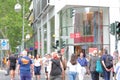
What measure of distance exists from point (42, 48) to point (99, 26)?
2116 cm

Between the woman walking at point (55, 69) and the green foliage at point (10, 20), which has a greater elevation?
the green foliage at point (10, 20)

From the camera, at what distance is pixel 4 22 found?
55719 mm

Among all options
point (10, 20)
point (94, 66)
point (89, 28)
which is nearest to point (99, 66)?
point (94, 66)

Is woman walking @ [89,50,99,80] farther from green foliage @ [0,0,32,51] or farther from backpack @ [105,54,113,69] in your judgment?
green foliage @ [0,0,32,51]

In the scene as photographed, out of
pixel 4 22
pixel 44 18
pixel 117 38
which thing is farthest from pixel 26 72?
pixel 44 18

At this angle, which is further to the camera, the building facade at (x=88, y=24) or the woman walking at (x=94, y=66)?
the building facade at (x=88, y=24)

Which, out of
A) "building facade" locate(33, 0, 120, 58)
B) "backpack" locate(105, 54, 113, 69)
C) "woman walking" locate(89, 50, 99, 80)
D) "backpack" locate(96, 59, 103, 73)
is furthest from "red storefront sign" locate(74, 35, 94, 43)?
"backpack" locate(105, 54, 113, 69)

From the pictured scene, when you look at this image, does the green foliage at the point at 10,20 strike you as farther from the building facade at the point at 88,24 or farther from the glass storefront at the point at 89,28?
the glass storefront at the point at 89,28

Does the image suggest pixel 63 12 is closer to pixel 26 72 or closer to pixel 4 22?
pixel 4 22

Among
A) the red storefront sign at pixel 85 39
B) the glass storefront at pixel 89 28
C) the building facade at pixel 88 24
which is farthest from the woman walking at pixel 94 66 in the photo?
the red storefront sign at pixel 85 39

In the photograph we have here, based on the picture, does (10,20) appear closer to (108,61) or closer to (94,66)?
(94,66)

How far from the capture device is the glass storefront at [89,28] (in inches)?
1767

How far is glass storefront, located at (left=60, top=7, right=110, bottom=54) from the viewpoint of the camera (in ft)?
147

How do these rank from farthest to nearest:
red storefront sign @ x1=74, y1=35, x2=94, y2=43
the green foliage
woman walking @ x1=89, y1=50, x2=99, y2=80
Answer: the green foliage
red storefront sign @ x1=74, y1=35, x2=94, y2=43
woman walking @ x1=89, y1=50, x2=99, y2=80
